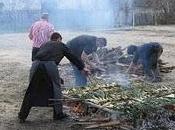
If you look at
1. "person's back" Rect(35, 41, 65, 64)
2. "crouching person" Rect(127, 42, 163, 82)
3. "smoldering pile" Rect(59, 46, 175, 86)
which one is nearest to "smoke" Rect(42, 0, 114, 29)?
"smoldering pile" Rect(59, 46, 175, 86)

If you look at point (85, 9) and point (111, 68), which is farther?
point (85, 9)

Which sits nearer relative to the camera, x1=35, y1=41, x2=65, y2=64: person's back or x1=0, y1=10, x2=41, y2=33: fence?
Answer: x1=35, y1=41, x2=65, y2=64: person's back

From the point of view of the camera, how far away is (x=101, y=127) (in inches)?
323

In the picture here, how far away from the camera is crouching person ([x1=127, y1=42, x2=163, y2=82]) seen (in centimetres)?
1324

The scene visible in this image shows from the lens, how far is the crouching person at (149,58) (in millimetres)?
13242

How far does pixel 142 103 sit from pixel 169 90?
1.69 m

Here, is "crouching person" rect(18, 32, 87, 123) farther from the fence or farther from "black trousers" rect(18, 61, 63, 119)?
the fence

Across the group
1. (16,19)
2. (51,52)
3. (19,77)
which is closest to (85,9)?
(19,77)

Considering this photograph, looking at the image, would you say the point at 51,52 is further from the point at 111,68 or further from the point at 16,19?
the point at 16,19

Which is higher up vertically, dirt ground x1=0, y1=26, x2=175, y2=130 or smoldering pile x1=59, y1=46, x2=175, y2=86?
smoldering pile x1=59, y1=46, x2=175, y2=86

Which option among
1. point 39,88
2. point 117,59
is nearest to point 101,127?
point 39,88

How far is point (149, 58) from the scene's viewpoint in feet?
44.0

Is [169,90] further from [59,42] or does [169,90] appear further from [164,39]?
[164,39]

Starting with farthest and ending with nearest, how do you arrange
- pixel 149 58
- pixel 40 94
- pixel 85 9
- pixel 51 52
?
pixel 85 9 → pixel 149 58 → pixel 51 52 → pixel 40 94
